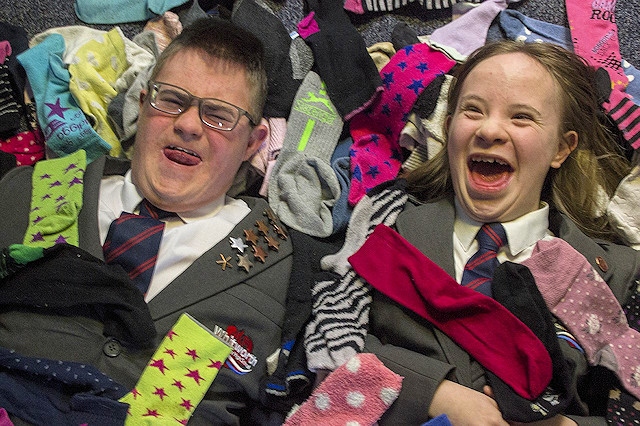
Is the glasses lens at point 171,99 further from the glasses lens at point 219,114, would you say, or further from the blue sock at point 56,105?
the blue sock at point 56,105

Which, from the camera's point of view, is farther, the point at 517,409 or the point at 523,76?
the point at 523,76

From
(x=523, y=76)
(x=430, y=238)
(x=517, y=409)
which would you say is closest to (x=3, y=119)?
(x=430, y=238)

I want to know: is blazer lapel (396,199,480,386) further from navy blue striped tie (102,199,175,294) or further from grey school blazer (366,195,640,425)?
navy blue striped tie (102,199,175,294)

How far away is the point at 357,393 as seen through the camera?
4.46 feet

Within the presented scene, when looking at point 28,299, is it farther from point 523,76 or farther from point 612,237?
point 612,237

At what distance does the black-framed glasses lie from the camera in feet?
5.15

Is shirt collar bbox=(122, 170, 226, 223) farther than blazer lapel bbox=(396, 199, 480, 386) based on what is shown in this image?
Yes

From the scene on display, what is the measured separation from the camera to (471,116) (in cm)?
152

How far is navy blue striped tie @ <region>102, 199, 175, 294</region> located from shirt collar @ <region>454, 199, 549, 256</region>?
68 cm

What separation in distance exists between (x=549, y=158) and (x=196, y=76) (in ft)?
2.74

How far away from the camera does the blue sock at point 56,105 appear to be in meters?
1.73

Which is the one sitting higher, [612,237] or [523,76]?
[523,76]

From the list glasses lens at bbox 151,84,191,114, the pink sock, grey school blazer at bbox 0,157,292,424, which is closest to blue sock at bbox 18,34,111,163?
grey school blazer at bbox 0,157,292,424

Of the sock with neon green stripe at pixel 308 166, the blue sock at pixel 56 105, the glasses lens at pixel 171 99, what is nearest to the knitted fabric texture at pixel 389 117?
the sock with neon green stripe at pixel 308 166
